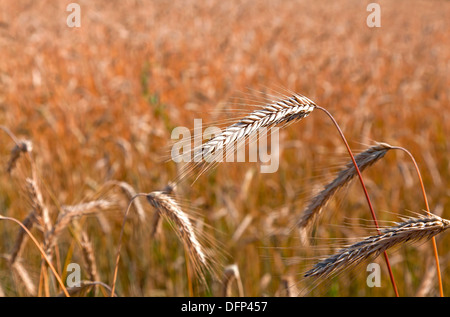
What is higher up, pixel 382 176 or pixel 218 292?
pixel 382 176

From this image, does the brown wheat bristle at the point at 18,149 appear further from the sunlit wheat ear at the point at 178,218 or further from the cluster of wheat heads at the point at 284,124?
the cluster of wheat heads at the point at 284,124

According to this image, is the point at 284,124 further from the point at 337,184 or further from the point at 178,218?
the point at 178,218

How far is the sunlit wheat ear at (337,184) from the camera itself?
147 centimetres

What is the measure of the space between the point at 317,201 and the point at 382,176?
3.32m

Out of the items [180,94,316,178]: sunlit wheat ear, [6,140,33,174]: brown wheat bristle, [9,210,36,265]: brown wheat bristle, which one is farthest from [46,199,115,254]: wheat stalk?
[180,94,316,178]: sunlit wheat ear

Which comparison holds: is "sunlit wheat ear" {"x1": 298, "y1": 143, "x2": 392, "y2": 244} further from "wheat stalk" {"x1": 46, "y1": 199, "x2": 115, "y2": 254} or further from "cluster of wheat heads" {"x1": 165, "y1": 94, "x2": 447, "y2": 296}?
"wheat stalk" {"x1": 46, "y1": 199, "x2": 115, "y2": 254}

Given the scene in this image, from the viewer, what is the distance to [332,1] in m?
19.4

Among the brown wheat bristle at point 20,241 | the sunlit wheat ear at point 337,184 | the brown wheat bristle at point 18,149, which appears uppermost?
the brown wheat bristle at point 18,149

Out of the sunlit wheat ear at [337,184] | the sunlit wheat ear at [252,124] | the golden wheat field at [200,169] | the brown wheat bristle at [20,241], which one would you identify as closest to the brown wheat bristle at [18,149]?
the golden wheat field at [200,169]

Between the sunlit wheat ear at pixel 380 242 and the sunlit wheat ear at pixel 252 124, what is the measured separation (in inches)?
13.6

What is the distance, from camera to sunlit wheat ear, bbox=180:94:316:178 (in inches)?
46.0

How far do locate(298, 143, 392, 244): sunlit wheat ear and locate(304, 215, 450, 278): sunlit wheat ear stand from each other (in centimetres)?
27
